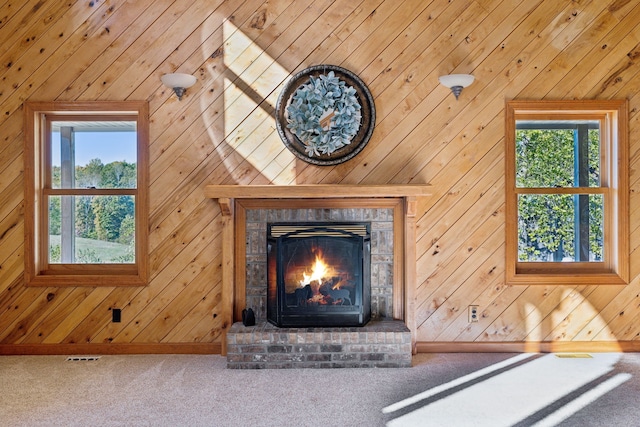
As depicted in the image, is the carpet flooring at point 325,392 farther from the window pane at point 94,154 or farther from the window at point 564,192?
the window pane at point 94,154

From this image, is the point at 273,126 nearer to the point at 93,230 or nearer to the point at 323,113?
the point at 323,113

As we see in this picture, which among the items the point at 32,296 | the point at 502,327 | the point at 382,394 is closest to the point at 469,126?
the point at 502,327

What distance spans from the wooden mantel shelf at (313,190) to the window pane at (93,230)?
932 millimetres

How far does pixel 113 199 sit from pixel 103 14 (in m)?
1.49

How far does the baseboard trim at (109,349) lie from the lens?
3.78m

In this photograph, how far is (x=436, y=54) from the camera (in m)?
3.78

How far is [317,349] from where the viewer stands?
339 cm

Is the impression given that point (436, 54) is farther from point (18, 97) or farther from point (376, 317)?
point (18, 97)

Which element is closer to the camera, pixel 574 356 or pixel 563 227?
pixel 574 356

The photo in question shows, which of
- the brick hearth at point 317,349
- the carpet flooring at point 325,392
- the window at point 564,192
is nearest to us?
the carpet flooring at point 325,392

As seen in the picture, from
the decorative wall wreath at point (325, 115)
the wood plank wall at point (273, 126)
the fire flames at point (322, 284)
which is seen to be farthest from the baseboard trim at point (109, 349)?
the decorative wall wreath at point (325, 115)

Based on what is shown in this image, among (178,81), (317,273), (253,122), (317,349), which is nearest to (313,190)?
(317,273)

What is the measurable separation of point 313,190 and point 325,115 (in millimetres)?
676

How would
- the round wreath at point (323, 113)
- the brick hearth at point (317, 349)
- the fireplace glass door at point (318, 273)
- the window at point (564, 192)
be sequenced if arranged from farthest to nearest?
1. the window at point (564, 192)
2. the round wreath at point (323, 113)
3. the fireplace glass door at point (318, 273)
4. the brick hearth at point (317, 349)
